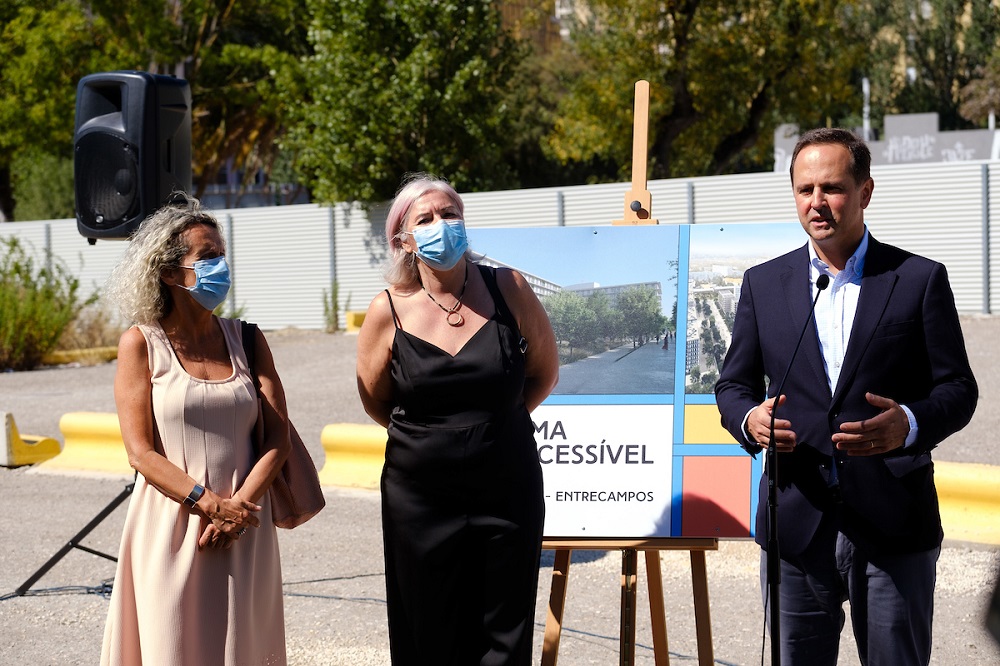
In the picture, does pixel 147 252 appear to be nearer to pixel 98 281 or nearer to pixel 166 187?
pixel 166 187

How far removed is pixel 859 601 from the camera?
3.21m

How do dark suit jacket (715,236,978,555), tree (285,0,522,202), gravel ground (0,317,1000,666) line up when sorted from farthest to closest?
1. tree (285,0,522,202)
2. gravel ground (0,317,1000,666)
3. dark suit jacket (715,236,978,555)

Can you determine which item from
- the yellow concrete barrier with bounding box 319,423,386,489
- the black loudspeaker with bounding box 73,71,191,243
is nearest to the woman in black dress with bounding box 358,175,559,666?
the black loudspeaker with bounding box 73,71,191,243

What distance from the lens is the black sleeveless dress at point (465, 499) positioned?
11.7 feet

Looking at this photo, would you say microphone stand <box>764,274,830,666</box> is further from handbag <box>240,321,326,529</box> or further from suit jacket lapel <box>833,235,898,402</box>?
handbag <box>240,321,326,529</box>

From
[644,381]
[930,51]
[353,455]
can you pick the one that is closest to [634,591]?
[644,381]

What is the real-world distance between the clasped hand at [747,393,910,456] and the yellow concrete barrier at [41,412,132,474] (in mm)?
7793

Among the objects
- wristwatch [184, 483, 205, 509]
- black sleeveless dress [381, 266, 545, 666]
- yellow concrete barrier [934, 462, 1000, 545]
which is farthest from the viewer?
yellow concrete barrier [934, 462, 1000, 545]

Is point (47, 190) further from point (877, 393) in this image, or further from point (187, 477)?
point (877, 393)

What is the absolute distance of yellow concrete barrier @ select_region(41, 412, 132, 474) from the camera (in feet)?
32.7

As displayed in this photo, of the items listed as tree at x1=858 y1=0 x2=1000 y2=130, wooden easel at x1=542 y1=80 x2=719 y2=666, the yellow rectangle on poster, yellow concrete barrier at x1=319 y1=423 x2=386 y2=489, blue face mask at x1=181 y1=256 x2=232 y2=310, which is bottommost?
yellow concrete barrier at x1=319 y1=423 x2=386 y2=489

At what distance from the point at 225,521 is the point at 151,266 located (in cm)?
87

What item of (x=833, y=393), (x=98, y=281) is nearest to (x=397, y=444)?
(x=833, y=393)

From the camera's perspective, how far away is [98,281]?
84.8 ft
